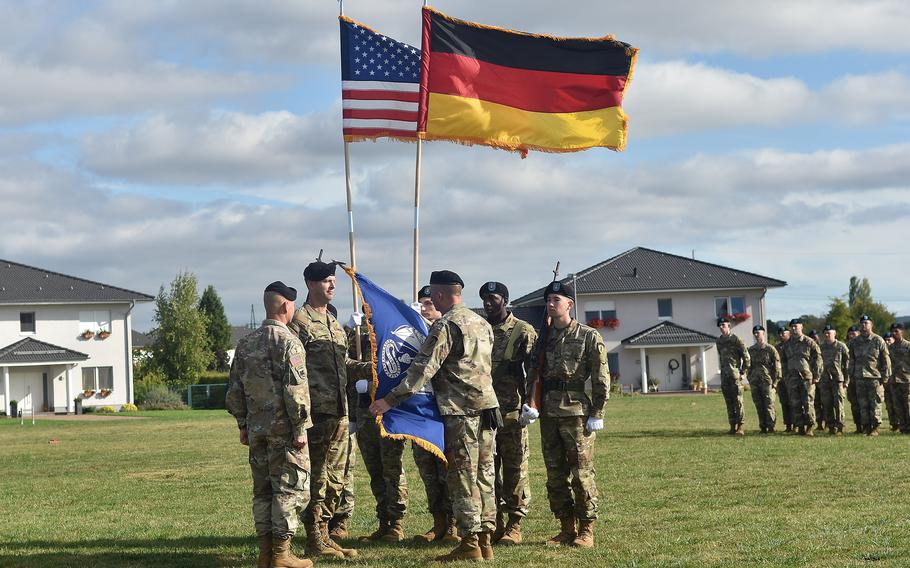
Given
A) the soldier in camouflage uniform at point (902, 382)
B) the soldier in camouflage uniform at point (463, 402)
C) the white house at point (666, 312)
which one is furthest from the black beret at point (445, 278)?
the white house at point (666, 312)

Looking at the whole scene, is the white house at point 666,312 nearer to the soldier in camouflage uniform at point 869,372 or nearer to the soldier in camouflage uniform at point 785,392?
the soldier in camouflage uniform at point 785,392

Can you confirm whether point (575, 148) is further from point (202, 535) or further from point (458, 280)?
point (202, 535)

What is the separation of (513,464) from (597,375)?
A: 122 centimetres

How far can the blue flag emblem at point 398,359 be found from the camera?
368 inches

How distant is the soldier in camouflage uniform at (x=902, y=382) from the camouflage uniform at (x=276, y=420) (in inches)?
633

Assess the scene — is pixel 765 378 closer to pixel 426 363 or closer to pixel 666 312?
pixel 426 363

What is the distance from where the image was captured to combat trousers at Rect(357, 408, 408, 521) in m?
10.3

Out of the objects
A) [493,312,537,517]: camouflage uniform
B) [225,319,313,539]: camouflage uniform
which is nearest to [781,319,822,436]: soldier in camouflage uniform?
[493,312,537,517]: camouflage uniform

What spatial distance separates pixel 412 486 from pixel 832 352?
11.7 meters

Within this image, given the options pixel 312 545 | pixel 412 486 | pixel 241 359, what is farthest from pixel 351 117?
pixel 412 486

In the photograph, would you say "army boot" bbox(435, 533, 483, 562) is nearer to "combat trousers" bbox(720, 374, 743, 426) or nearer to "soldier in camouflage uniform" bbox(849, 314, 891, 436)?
"combat trousers" bbox(720, 374, 743, 426)

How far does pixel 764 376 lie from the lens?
2181 cm

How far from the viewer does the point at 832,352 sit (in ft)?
72.9

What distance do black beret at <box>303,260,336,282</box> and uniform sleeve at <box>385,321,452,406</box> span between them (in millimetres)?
1190
